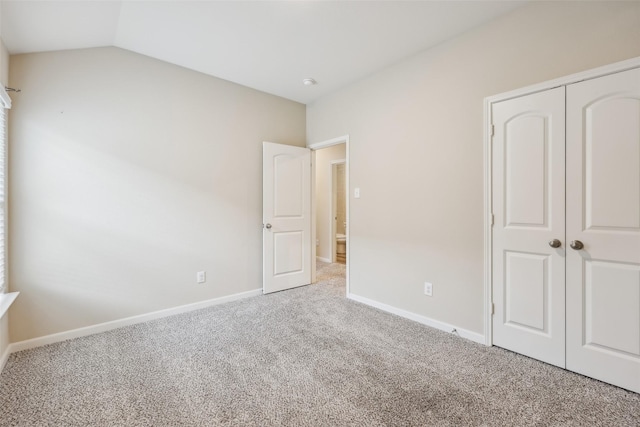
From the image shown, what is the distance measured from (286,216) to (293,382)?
2.28 m

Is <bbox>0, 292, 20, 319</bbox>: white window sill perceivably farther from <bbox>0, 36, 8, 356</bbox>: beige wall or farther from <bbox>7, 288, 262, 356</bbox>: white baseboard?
<bbox>7, 288, 262, 356</bbox>: white baseboard

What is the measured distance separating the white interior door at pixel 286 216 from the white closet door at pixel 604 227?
9.29 ft

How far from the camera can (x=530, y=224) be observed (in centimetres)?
214

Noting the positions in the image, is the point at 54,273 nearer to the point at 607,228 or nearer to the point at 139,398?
the point at 139,398

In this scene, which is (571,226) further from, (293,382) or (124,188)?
(124,188)

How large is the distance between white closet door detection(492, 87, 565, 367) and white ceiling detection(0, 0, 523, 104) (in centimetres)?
87

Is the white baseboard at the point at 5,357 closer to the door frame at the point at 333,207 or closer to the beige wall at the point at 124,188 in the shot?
the beige wall at the point at 124,188

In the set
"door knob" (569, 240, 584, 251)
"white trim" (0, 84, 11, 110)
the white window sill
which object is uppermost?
"white trim" (0, 84, 11, 110)

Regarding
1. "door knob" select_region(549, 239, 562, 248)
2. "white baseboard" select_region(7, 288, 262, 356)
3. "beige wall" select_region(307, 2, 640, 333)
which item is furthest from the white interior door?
"door knob" select_region(549, 239, 562, 248)

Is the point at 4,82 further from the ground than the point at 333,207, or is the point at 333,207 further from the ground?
the point at 4,82

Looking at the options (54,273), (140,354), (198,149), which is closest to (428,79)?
(198,149)

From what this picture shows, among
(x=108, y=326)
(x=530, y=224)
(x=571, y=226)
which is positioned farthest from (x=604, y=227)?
(x=108, y=326)

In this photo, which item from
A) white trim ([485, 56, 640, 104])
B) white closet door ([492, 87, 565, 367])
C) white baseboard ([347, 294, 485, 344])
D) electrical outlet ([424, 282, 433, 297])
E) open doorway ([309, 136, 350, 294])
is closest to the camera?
white trim ([485, 56, 640, 104])

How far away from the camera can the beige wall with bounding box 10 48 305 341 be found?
236 centimetres
